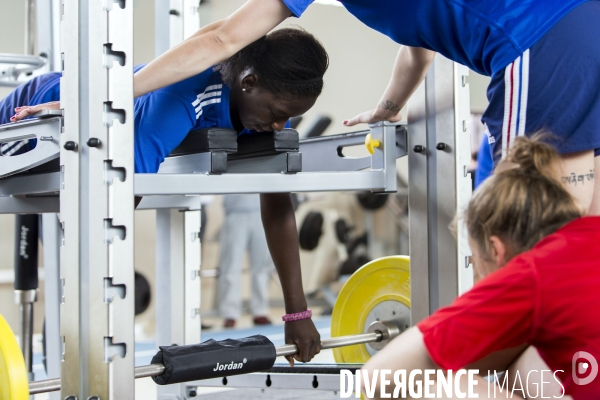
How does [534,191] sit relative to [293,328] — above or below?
above

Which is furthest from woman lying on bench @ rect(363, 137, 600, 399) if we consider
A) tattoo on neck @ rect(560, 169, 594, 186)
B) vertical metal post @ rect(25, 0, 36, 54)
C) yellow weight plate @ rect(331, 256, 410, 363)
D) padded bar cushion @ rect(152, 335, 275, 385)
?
vertical metal post @ rect(25, 0, 36, 54)

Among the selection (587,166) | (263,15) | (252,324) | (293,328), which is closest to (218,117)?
(263,15)

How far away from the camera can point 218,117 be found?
1.46m

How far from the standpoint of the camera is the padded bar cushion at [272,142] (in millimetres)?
1362

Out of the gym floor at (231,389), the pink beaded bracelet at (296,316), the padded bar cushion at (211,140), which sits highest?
the padded bar cushion at (211,140)

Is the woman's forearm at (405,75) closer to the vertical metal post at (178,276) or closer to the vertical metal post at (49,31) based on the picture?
the vertical metal post at (178,276)

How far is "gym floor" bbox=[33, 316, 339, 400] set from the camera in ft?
6.92

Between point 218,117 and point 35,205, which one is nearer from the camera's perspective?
point 218,117

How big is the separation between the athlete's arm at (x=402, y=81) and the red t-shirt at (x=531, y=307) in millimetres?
752

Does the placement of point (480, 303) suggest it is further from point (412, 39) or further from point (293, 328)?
point (293, 328)

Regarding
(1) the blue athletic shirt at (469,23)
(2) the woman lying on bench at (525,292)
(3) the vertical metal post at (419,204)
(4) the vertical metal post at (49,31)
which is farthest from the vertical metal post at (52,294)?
(2) the woman lying on bench at (525,292)

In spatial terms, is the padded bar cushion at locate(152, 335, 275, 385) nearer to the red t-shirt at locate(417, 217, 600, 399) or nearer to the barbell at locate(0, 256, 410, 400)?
the barbell at locate(0, 256, 410, 400)

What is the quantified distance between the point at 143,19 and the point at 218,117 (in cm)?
346

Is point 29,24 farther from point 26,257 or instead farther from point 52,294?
point 52,294
